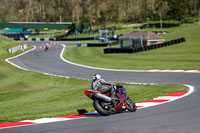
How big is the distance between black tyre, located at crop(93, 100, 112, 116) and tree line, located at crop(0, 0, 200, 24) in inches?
3819

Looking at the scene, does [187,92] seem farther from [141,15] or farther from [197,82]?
[141,15]

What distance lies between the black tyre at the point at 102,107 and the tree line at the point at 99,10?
97.0 meters

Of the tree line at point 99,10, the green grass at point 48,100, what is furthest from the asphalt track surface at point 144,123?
the tree line at point 99,10

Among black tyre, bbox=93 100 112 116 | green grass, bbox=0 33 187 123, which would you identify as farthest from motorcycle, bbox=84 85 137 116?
green grass, bbox=0 33 187 123

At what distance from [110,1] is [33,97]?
114 meters

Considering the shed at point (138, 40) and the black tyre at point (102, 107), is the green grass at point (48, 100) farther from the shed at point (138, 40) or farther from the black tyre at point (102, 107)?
the shed at point (138, 40)

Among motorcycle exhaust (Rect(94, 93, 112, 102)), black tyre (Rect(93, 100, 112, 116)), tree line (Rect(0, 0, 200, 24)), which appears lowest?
→ black tyre (Rect(93, 100, 112, 116))

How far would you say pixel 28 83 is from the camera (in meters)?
24.6

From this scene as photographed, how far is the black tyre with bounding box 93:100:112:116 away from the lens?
1080cm

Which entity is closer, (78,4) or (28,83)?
(28,83)

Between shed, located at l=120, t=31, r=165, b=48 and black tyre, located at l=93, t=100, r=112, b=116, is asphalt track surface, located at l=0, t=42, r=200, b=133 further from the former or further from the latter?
shed, located at l=120, t=31, r=165, b=48

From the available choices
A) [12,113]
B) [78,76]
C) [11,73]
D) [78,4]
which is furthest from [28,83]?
[78,4]

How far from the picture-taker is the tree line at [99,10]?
369 feet

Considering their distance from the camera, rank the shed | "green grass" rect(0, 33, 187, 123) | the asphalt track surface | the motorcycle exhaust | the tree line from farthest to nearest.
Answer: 1. the tree line
2. the shed
3. "green grass" rect(0, 33, 187, 123)
4. the motorcycle exhaust
5. the asphalt track surface
